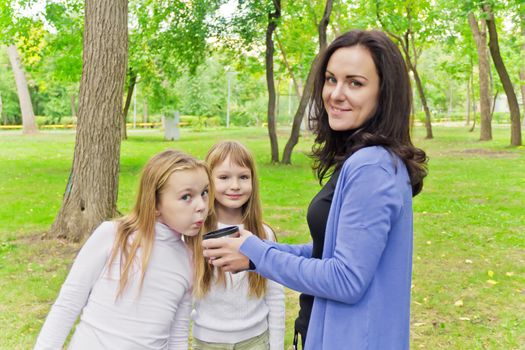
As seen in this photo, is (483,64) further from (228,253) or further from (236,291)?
(228,253)

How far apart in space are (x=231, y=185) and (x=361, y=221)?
119 cm

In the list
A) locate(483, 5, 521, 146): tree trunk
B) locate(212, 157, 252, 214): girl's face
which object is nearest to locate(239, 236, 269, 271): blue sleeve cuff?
locate(212, 157, 252, 214): girl's face

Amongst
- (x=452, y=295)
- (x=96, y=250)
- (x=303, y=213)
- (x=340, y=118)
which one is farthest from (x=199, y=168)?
(x=303, y=213)

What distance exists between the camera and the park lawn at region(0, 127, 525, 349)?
15.9 ft

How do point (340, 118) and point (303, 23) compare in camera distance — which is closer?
point (340, 118)

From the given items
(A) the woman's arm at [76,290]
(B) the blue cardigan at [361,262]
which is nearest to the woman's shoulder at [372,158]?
(B) the blue cardigan at [361,262]

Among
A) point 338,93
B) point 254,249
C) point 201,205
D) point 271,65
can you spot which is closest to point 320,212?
point 254,249

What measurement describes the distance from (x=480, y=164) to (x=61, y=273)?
1286 cm

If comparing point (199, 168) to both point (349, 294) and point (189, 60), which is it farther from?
point (189, 60)

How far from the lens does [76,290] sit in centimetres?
217

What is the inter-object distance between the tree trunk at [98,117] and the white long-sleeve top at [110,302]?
496 cm

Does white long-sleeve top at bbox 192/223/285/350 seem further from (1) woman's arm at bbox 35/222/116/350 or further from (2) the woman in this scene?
(2) the woman

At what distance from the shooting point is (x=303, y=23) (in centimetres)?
2008

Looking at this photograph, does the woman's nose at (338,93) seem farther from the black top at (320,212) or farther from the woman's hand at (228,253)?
the woman's hand at (228,253)
